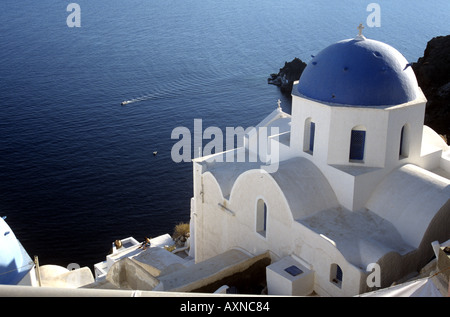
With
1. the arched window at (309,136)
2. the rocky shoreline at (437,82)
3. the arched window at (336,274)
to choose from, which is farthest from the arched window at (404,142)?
the rocky shoreline at (437,82)

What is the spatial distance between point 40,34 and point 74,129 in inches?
1496

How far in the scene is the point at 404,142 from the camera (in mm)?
19500

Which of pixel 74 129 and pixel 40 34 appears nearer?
pixel 74 129

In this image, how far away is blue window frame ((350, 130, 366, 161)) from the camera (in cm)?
1886

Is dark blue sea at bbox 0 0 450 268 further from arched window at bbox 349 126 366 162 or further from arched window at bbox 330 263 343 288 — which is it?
arched window at bbox 349 126 366 162

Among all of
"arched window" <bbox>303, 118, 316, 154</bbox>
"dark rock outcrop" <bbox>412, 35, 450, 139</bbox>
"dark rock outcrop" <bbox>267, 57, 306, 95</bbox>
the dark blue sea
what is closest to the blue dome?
"arched window" <bbox>303, 118, 316, 154</bbox>

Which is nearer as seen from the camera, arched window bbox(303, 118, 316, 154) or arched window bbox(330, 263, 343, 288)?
arched window bbox(330, 263, 343, 288)

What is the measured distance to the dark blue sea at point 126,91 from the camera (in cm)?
4422

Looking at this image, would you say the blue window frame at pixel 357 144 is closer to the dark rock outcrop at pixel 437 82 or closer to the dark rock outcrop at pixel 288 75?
the dark rock outcrop at pixel 437 82

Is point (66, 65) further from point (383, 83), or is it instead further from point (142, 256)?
point (383, 83)

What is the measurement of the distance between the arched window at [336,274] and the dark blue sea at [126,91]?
83.2ft

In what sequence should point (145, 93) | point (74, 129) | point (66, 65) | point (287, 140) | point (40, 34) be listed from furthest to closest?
point (40, 34)
point (66, 65)
point (145, 93)
point (74, 129)
point (287, 140)
